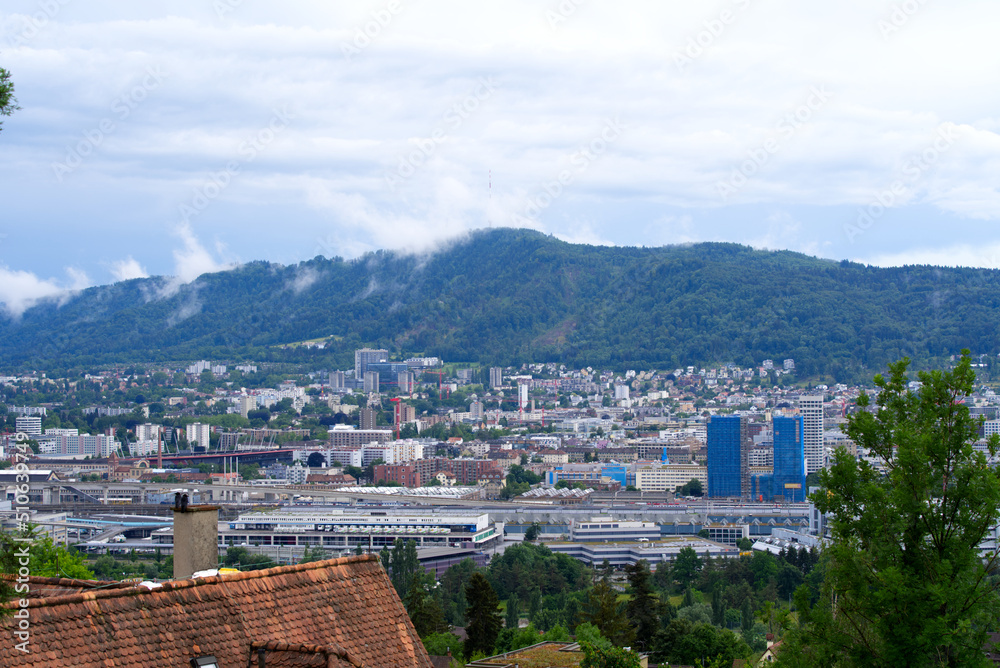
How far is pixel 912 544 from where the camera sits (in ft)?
20.9

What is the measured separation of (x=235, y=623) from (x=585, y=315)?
160m

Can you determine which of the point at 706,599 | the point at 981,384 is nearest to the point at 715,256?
the point at 981,384

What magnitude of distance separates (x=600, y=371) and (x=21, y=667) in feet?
469

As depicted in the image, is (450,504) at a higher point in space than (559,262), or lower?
lower

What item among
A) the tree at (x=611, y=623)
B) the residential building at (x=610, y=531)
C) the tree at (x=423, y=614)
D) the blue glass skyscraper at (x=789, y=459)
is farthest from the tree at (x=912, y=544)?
the blue glass skyscraper at (x=789, y=459)

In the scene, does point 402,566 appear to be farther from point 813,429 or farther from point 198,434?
point 198,434

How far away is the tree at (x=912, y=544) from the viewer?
602 cm

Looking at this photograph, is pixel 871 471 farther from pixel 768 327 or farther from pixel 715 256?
pixel 715 256

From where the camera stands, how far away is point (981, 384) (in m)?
113

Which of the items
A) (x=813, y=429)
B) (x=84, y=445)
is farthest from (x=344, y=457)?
(x=813, y=429)

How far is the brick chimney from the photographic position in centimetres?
548

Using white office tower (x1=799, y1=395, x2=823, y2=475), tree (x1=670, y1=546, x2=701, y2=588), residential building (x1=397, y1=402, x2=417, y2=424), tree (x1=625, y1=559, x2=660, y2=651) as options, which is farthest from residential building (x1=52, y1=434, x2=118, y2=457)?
tree (x1=625, y1=559, x2=660, y2=651)

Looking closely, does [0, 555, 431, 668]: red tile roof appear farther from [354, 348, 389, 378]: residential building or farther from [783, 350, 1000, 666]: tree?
[354, 348, 389, 378]: residential building

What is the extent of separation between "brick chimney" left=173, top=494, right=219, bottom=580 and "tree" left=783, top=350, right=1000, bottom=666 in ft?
9.96
